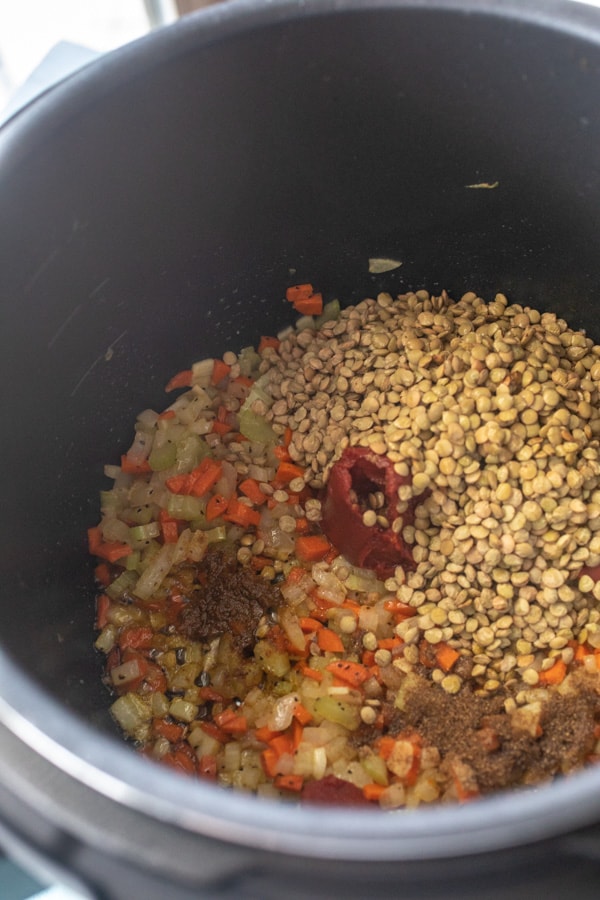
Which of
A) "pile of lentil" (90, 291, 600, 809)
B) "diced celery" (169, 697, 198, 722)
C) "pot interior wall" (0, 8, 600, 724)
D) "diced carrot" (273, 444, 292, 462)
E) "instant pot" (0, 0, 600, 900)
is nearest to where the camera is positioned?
"instant pot" (0, 0, 600, 900)

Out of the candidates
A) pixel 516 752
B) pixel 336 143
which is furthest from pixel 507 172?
pixel 516 752

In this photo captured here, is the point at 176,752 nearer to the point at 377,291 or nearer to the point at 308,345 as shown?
the point at 308,345

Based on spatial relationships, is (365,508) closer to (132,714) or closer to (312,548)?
(312,548)

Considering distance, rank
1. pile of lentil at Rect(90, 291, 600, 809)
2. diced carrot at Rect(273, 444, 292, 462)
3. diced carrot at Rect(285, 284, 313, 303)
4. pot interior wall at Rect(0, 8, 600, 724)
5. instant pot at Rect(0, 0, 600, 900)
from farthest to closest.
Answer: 1. diced carrot at Rect(285, 284, 313, 303)
2. diced carrot at Rect(273, 444, 292, 462)
3. pile of lentil at Rect(90, 291, 600, 809)
4. pot interior wall at Rect(0, 8, 600, 724)
5. instant pot at Rect(0, 0, 600, 900)

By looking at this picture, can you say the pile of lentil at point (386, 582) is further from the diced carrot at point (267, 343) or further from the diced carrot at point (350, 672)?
the diced carrot at point (267, 343)

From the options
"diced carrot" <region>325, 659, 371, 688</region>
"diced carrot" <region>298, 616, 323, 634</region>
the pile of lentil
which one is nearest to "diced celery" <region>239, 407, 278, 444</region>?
the pile of lentil

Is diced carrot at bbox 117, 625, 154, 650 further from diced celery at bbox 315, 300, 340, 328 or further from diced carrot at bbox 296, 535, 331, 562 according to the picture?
diced celery at bbox 315, 300, 340, 328

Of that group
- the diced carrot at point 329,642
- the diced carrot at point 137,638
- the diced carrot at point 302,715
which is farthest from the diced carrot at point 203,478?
the diced carrot at point 302,715
